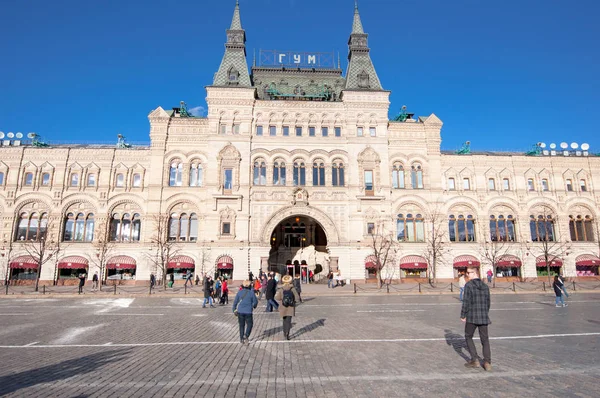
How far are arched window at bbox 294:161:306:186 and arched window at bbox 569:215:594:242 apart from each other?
33.6 metres

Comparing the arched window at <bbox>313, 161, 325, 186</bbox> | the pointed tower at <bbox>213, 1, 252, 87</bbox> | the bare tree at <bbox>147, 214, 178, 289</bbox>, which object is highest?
the pointed tower at <bbox>213, 1, 252, 87</bbox>

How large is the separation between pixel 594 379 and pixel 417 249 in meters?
33.8

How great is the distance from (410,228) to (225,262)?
859 inches

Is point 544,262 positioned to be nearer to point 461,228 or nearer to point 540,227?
point 540,227

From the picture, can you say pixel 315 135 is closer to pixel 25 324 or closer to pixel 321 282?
pixel 321 282

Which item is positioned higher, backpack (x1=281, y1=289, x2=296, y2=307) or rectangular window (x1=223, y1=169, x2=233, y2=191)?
rectangular window (x1=223, y1=169, x2=233, y2=191)

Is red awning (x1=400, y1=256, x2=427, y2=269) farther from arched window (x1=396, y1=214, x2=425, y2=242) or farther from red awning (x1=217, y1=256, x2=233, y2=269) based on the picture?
red awning (x1=217, y1=256, x2=233, y2=269)

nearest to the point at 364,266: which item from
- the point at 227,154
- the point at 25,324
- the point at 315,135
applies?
the point at 315,135

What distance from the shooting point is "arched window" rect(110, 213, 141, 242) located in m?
39.5

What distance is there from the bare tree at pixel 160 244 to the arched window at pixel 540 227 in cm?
4247

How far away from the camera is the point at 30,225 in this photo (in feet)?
129

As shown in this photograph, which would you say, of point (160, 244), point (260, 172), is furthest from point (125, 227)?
point (260, 172)

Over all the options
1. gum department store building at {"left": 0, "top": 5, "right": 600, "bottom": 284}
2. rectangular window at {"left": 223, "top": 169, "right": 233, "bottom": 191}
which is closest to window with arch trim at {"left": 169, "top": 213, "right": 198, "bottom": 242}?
gum department store building at {"left": 0, "top": 5, "right": 600, "bottom": 284}

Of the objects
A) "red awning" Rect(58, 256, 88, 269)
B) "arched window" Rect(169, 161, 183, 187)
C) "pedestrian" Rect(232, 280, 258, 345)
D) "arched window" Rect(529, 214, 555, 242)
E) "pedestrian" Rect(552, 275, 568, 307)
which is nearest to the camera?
"pedestrian" Rect(232, 280, 258, 345)
